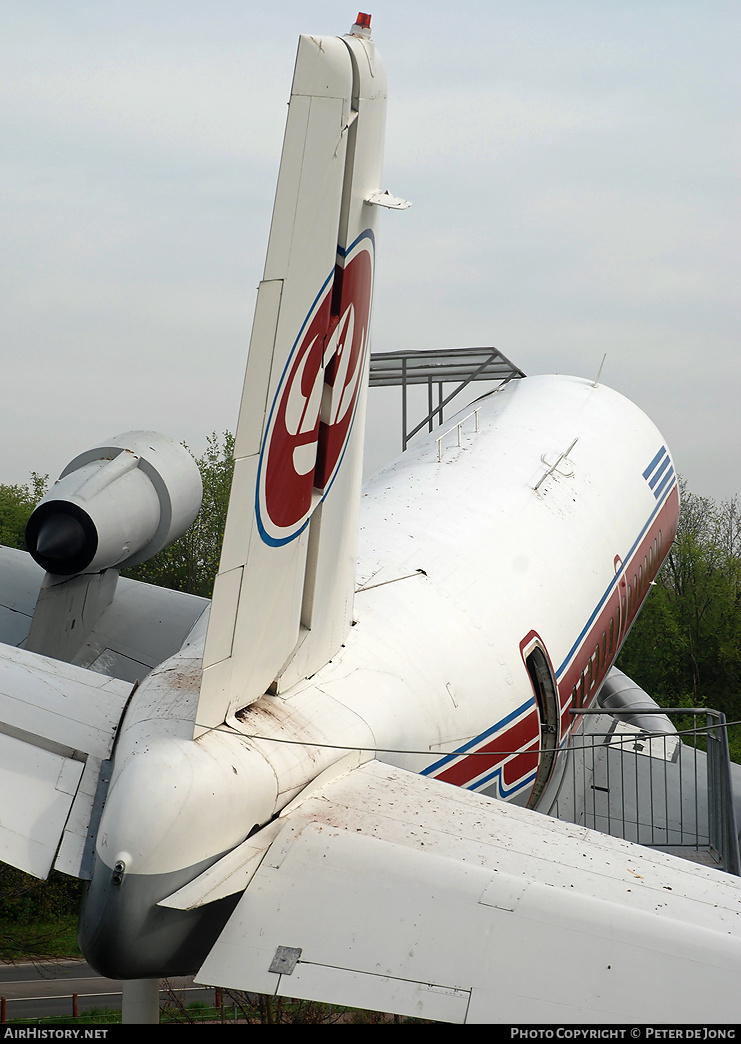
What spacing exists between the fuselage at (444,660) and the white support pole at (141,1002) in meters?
0.80

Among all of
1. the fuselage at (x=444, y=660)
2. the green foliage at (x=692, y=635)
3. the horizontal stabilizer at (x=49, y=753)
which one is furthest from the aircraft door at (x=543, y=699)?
the green foliage at (x=692, y=635)

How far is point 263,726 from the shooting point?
5.01 metres

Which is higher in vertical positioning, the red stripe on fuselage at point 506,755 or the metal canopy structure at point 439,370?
the metal canopy structure at point 439,370

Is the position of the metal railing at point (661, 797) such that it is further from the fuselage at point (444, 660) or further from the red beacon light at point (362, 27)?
the red beacon light at point (362, 27)

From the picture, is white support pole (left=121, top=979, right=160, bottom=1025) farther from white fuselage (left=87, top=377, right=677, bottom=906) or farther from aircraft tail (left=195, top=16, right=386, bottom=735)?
aircraft tail (left=195, top=16, right=386, bottom=735)

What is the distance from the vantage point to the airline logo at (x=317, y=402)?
4.69 meters

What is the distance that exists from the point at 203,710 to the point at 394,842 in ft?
3.61

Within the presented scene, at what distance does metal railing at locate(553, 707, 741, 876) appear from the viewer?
349 inches

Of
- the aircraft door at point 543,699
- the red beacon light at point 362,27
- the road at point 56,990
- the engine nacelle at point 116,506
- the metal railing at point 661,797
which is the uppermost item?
the red beacon light at point 362,27

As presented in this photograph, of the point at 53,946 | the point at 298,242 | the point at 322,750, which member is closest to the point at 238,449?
the point at 298,242

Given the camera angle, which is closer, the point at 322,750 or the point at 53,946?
the point at 322,750

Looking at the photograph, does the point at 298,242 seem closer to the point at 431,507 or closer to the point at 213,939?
the point at 213,939

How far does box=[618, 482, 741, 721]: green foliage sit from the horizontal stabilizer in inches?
1360

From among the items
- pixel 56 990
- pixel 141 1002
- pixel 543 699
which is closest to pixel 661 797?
pixel 543 699
